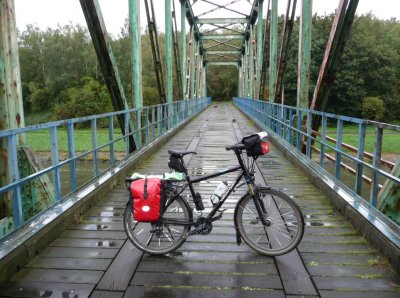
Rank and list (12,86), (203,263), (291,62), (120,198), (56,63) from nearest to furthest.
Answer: (203,263), (12,86), (120,198), (291,62), (56,63)

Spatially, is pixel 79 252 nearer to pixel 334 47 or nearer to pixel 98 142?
pixel 334 47

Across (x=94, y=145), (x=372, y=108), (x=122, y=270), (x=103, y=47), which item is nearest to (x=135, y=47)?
(x=103, y=47)

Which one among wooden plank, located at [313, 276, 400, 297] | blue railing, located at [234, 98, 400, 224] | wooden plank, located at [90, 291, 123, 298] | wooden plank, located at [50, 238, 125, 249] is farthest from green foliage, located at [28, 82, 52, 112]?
wooden plank, located at [313, 276, 400, 297]

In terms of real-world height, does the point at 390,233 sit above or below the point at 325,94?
below

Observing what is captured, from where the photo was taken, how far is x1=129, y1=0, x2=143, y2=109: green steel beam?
8398 mm

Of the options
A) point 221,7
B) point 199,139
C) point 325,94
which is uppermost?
point 221,7

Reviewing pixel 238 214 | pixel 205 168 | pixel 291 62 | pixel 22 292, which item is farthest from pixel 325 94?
pixel 291 62

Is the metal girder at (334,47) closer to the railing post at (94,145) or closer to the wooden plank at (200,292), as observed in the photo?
the railing post at (94,145)

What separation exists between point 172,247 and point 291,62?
35.2 m

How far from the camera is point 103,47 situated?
6234mm

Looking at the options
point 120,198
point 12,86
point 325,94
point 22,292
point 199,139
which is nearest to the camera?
point 22,292

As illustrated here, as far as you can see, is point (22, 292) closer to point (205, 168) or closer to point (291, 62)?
point (205, 168)

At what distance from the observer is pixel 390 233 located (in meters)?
→ 3.23

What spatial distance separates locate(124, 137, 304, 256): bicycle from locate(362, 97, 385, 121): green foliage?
35.5 m
